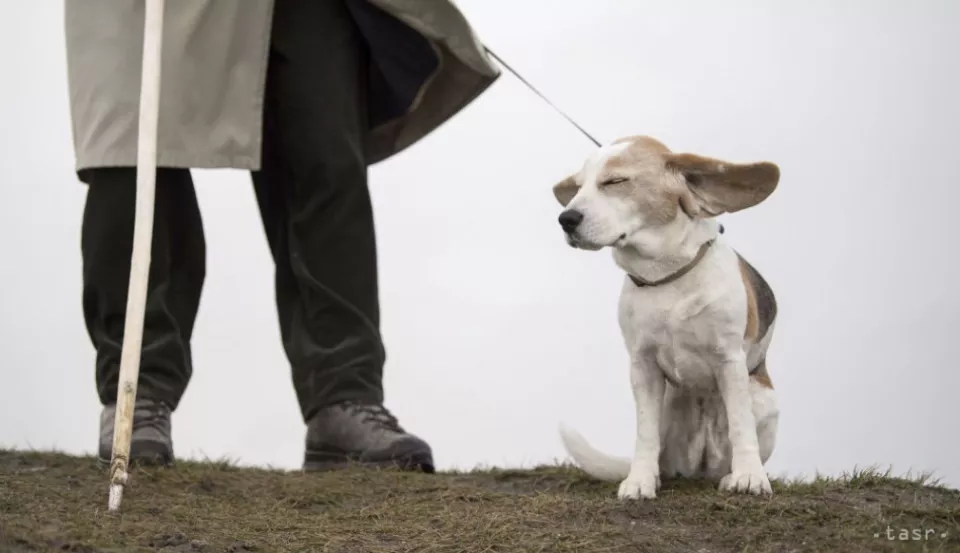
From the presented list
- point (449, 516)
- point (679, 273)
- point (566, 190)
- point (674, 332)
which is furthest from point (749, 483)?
point (566, 190)

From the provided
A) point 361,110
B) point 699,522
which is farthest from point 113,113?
point 699,522

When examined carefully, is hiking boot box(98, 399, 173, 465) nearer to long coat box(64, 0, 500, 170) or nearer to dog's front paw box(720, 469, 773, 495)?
long coat box(64, 0, 500, 170)

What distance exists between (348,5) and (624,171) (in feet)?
3.65

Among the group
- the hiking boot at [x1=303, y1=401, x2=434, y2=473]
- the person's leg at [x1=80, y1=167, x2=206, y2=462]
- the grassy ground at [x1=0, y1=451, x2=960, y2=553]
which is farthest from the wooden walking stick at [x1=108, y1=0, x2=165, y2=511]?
the hiking boot at [x1=303, y1=401, x2=434, y2=473]

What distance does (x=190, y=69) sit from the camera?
122 inches

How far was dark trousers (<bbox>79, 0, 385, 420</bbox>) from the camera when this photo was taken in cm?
306

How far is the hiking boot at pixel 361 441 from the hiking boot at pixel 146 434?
38 cm

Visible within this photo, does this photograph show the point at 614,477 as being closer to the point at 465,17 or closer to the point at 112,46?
the point at 465,17

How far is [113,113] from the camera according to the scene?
9.91 feet

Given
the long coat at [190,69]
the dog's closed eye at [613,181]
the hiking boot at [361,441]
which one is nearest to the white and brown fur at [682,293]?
the dog's closed eye at [613,181]

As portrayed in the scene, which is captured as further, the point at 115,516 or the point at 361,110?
the point at 361,110

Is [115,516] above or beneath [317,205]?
beneath

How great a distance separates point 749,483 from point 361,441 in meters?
1.05

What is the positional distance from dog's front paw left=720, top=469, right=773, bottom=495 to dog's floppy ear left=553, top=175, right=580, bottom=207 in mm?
678
